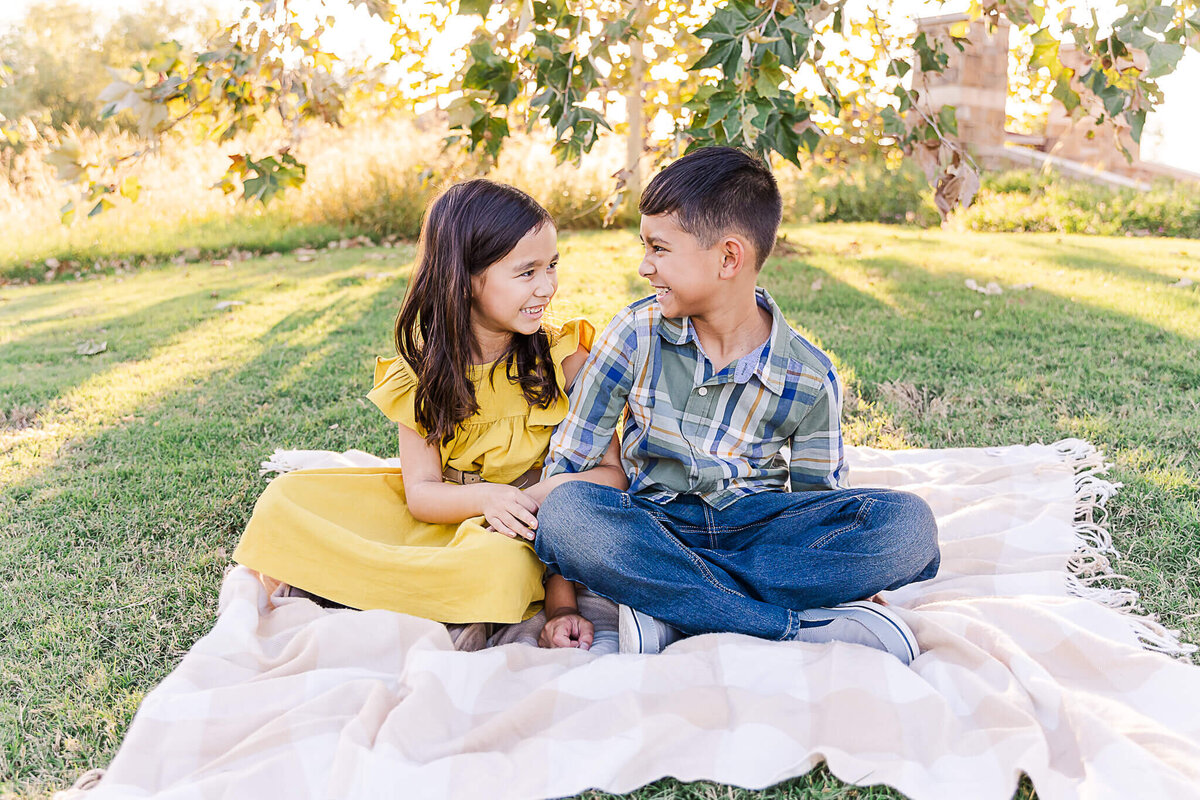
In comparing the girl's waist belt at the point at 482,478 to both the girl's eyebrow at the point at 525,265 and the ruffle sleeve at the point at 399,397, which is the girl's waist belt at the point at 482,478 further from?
the girl's eyebrow at the point at 525,265

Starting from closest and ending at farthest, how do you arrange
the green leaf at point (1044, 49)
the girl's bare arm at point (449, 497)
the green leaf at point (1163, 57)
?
the green leaf at point (1163, 57), the girl's bare arm at point (449, 497), the green leaf at point (1044, 49)

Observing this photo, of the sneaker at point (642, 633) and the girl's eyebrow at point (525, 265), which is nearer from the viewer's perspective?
the sneaker at point (642, 633)

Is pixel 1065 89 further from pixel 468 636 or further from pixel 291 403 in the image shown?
pixel 291 403

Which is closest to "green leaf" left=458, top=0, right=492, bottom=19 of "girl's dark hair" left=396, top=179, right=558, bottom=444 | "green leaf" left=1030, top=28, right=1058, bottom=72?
"girl's dark hair" left=396, top=179, right=558, bottom=444

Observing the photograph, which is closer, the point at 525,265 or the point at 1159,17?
the point at 1159,17

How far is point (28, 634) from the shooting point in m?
2.21

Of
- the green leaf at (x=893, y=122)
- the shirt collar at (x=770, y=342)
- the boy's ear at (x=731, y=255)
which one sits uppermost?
the green leaf at (x=893, y=122)

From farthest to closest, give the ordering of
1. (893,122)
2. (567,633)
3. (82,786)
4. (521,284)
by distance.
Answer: (893,122), (521,284), (567,633), (82,786)

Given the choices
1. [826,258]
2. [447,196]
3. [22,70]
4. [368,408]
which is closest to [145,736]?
[447,196]

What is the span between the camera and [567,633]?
2.14 m

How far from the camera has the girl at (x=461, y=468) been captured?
2.14 metres

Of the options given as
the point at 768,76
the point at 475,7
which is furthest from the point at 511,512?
the point at 475,7

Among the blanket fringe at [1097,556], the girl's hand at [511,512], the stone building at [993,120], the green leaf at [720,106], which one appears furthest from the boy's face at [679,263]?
the stone building at [993,120]

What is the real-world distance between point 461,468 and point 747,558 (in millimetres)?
839
